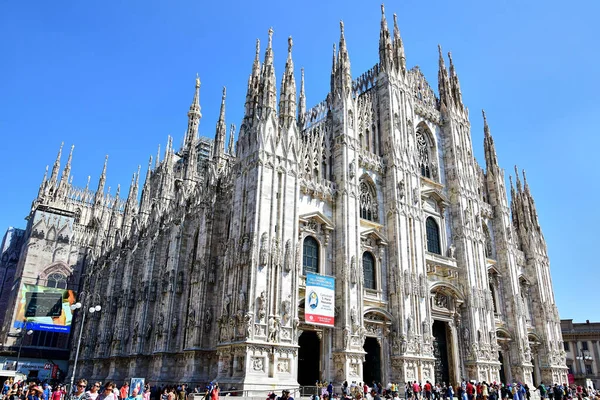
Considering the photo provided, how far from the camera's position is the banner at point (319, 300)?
2616 centimetres

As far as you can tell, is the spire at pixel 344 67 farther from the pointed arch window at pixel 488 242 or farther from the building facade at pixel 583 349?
the building facade at pixel 583 349

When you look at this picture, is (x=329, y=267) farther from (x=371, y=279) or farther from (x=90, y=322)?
(x=90, y=322)

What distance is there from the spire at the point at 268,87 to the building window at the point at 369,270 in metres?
11.9

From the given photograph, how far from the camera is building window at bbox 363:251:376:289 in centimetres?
3161

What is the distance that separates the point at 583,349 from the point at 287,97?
192ft

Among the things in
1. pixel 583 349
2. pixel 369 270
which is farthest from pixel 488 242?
pixel 583 349

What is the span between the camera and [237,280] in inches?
983

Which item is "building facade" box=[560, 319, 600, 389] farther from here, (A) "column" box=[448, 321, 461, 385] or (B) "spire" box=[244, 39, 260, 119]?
(B) "spire" box=[244, 39, 260, 119]

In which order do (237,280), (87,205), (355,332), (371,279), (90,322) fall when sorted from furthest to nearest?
(87,205)
(90,322)
(371,279)
(355,332)
(237,280)

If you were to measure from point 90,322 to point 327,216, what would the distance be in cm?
3109

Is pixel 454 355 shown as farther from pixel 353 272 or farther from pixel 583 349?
pixel 583 349

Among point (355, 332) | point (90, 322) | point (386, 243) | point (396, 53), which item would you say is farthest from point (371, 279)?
point (90, 322)

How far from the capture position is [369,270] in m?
32.0

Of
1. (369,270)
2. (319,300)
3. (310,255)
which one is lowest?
(319,300)
